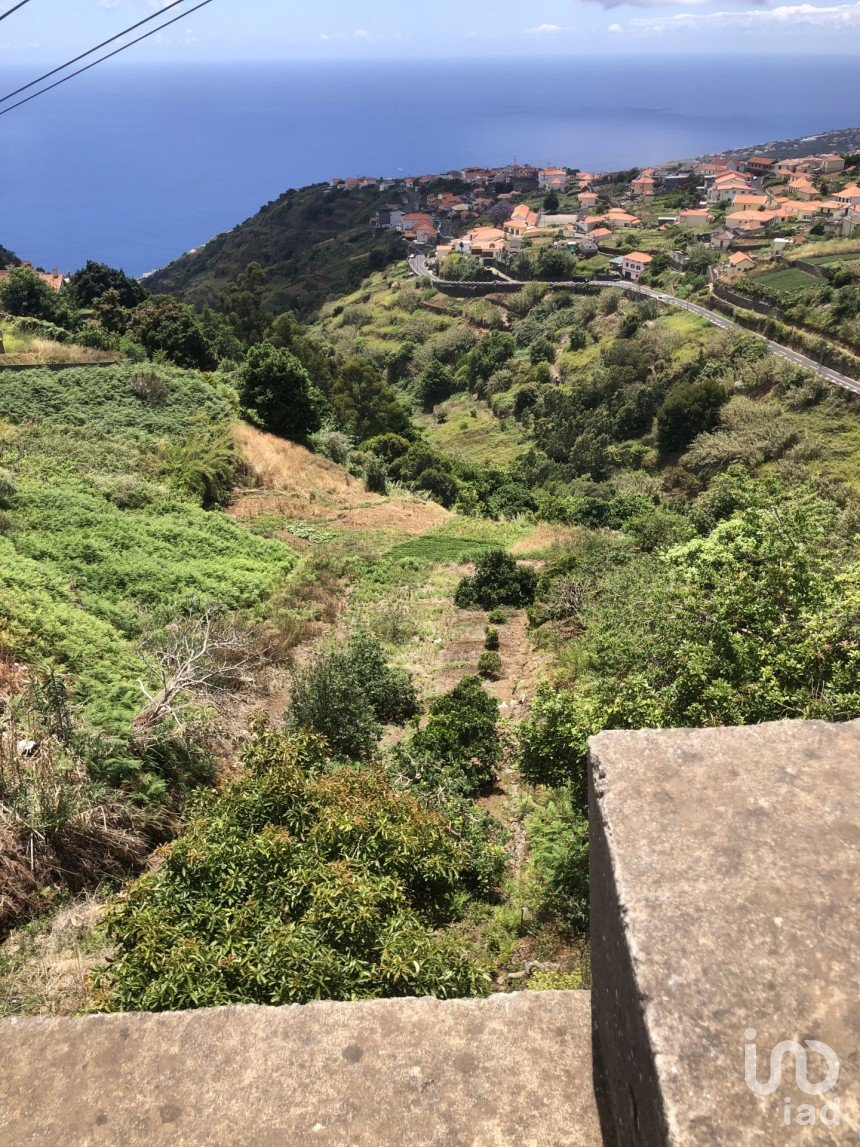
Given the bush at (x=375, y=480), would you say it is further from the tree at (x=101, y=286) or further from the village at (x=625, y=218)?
the village at (x=625, y=218)

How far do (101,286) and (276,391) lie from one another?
Answer: 28436 mm

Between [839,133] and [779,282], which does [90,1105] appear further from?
[839,133]

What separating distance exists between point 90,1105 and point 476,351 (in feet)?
201

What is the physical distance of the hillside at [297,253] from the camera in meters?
88.5

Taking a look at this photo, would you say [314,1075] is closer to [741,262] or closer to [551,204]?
[741,262]

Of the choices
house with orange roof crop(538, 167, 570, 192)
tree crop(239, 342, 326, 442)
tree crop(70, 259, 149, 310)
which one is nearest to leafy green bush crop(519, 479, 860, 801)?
tree crop(239, 342, 326, 442)

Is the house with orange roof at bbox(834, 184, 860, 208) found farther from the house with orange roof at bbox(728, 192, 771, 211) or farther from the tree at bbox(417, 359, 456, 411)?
the tree at bbox(417, 359, 456, 411)

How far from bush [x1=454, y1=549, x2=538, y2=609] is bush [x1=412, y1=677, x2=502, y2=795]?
6.32m

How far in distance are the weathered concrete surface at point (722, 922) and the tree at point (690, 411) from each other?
39.5 m

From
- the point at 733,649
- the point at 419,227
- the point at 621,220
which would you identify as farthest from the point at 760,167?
the point at 733,649

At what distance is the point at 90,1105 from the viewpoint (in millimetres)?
3637

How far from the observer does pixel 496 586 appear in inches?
720

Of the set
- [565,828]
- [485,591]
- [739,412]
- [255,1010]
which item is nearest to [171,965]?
[255,1010]

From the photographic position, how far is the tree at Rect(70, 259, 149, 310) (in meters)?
48.7
